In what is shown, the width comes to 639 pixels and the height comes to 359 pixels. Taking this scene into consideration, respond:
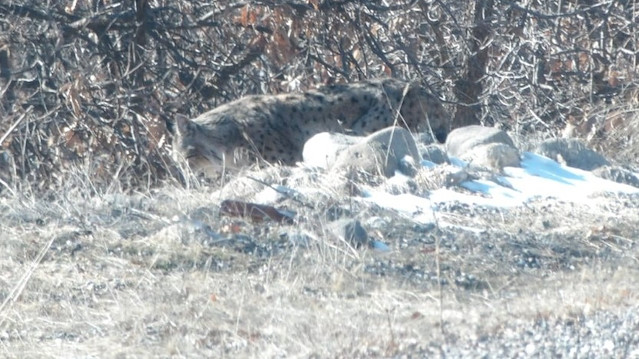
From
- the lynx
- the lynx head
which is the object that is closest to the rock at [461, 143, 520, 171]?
the lynx

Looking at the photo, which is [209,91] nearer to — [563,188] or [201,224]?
[563,188]

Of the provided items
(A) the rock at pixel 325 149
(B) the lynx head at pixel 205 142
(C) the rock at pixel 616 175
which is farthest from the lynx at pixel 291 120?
(C) the rock at pixel 616 175

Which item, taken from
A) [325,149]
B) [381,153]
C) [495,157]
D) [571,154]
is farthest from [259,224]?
[571,154]

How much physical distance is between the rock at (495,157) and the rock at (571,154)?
1.77ft

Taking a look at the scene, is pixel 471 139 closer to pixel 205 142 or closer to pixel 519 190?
pixel 519 190

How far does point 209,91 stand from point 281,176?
4.17 meters

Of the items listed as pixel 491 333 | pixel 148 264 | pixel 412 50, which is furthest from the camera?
pixel 412 50

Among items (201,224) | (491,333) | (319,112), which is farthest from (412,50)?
(491,333)

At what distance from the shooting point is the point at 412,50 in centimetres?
1327

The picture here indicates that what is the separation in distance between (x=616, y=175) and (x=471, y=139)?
3.94ft

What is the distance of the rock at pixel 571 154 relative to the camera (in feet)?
31.0

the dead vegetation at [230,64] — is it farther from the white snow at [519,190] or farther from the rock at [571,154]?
the white snow at [519,190]

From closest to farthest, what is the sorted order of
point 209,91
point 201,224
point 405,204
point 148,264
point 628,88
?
point 148,264, point 201,224, point 405,204, point 209,91, point 628,88

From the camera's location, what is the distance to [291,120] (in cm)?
1130
